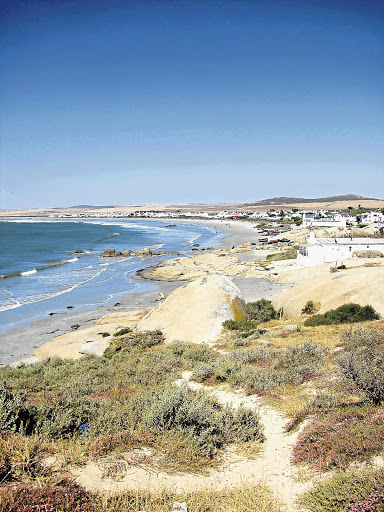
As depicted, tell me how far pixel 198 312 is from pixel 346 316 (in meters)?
6.58

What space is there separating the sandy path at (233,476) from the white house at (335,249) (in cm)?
2782

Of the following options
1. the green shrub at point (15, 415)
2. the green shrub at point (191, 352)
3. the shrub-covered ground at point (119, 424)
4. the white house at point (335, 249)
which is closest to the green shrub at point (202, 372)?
the shrub-covered ground at point (119, 424)

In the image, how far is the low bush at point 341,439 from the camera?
511cm

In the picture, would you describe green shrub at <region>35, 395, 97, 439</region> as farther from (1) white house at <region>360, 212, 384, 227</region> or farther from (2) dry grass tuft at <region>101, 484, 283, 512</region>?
(1) white house at <region>360, 212, 384, 227</region>

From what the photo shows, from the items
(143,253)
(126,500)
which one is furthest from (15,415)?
(143,253)

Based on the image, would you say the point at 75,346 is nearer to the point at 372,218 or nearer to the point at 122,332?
the point at 122,332

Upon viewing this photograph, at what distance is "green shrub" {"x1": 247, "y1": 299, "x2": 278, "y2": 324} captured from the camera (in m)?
19.0

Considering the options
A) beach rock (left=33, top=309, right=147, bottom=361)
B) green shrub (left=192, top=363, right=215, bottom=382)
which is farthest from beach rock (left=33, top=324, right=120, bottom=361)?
green shrub (left=192, top=363, right=215, bottom=382)

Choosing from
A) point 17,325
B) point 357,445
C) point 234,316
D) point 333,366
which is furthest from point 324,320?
point 17,325

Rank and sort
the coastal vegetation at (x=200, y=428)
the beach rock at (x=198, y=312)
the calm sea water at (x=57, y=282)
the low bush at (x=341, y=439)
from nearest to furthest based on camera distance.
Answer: the coastal vegetation at (x=200, y=428) → the low bush at (x=341, y=439) → the beach rock at (x=198, y=312) → the calm sea water at (x=57, y=282)

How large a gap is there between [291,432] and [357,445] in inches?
61.5

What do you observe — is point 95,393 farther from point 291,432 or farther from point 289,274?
point 289,274

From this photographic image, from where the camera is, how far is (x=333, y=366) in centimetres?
959

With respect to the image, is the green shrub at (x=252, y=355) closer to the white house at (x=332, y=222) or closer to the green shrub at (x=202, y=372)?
the green shrub at (x=202, y=372)
